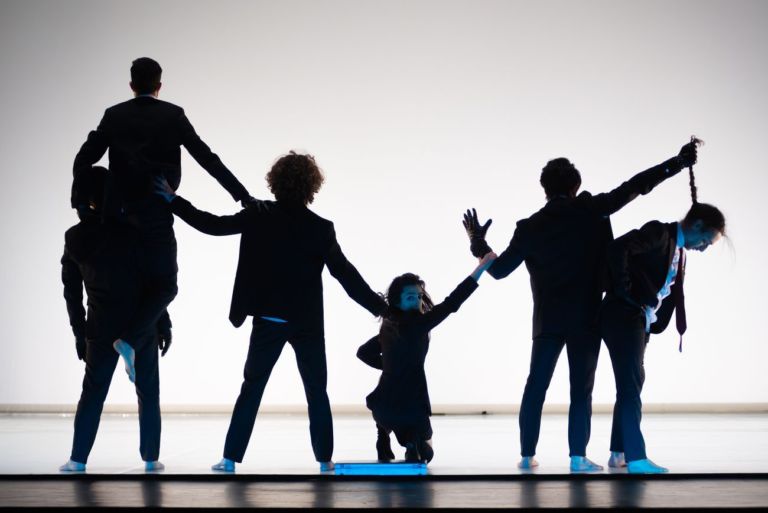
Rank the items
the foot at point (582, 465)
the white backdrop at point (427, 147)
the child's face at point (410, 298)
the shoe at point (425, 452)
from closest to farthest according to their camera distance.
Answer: the foot at point (582, 465)
the shoe at point (425, 452)
the child's face at point (410, 298)
the white backdrop at point (427, 147)

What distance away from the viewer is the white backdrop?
6.58m

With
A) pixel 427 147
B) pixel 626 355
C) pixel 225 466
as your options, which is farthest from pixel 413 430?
pixel 427 147

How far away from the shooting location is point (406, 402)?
4051 mm

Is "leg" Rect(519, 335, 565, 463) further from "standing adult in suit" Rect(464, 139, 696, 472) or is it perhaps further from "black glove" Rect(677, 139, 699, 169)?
"black glove" Rect(677, 139, 699, 169)

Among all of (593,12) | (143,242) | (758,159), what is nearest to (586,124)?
(593,12)

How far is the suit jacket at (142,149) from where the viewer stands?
3.86 m

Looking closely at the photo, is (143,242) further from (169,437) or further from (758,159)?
(758,159)

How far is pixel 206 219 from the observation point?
385 cm

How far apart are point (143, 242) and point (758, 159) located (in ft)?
14.9

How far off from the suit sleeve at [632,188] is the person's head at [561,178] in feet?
0.39

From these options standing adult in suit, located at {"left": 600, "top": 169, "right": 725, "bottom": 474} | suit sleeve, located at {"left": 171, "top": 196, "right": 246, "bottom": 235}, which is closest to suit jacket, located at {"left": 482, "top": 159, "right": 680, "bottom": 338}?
standing adult in suit, located at {"left": 600, "top": 169, "right": 725, "bottom": 474}

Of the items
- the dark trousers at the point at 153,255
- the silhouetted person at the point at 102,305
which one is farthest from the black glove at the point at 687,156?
the silhouetted person at the point at 102,305

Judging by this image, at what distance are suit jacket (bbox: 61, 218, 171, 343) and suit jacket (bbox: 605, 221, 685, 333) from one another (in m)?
1.83

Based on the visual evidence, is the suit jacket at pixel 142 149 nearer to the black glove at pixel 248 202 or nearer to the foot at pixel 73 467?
the black glove at pixel 248 202
